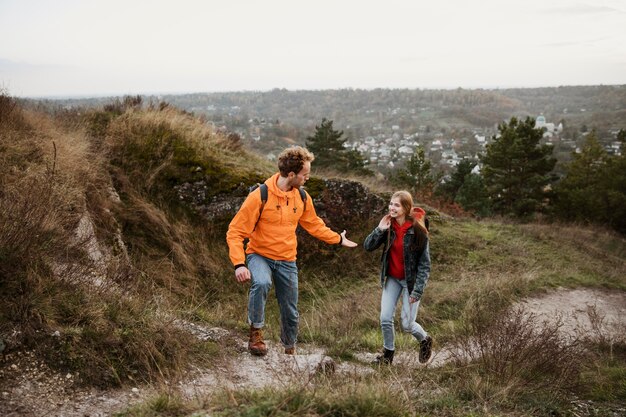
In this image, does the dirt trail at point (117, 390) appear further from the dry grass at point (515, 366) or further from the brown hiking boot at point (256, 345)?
the dry grass at point (515, 366)

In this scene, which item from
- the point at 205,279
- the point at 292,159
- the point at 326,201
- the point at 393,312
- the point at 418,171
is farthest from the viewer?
the point at 418,171

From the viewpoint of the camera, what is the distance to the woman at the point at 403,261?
174 inches

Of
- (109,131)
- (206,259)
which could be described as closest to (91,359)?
(206,259)

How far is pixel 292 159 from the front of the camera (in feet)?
13.8

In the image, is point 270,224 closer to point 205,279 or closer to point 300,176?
point 300,176

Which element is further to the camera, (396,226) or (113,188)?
(113,188)

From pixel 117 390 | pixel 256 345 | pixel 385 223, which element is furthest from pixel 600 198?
pixel 117 390

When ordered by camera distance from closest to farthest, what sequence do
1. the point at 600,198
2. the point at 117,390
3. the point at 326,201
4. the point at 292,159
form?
1. the point at 117,390
2. the point at 292,159
3. the point at 326,201
4. the point at 600,198

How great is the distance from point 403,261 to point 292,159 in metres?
1.46

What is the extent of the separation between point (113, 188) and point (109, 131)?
6.80ft

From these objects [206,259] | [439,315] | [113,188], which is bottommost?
[439,315]

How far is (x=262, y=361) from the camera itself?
430 centimetres

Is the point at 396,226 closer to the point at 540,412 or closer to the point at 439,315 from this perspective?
the point at 540,412

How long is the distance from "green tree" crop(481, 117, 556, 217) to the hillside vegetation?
571 inches
